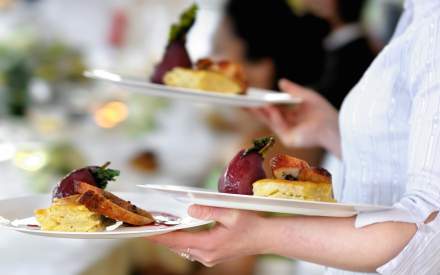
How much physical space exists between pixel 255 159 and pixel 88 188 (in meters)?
0.23

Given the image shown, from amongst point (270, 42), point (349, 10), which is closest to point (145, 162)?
point (270, 42)

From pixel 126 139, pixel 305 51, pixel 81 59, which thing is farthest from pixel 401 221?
pixel 81 59

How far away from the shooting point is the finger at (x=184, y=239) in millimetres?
1170

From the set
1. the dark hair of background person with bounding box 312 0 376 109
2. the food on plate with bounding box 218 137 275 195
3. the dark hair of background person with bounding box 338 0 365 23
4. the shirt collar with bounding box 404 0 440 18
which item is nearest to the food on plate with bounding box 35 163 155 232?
the food on plate with bounding box 218 137 275 195

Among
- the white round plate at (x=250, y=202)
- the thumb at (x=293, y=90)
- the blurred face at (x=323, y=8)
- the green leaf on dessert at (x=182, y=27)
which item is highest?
the blurred face at (x=323, y=8)

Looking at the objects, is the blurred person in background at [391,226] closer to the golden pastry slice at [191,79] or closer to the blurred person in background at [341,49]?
the golden pastry slice at [191,79]

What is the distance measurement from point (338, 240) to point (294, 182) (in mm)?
115

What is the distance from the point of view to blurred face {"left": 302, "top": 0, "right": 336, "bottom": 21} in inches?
135

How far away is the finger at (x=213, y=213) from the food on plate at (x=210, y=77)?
0.69m

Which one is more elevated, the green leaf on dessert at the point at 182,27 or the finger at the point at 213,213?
the green leaf on dessert at the point at 182,27

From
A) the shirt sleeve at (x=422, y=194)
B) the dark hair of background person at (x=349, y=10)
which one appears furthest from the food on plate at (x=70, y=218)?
the dark hair of background person at (x=349, y=10)

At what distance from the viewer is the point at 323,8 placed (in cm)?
346

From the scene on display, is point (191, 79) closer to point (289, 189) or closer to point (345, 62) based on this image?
point (289, 189)

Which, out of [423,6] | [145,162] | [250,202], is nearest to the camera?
[250,202]
